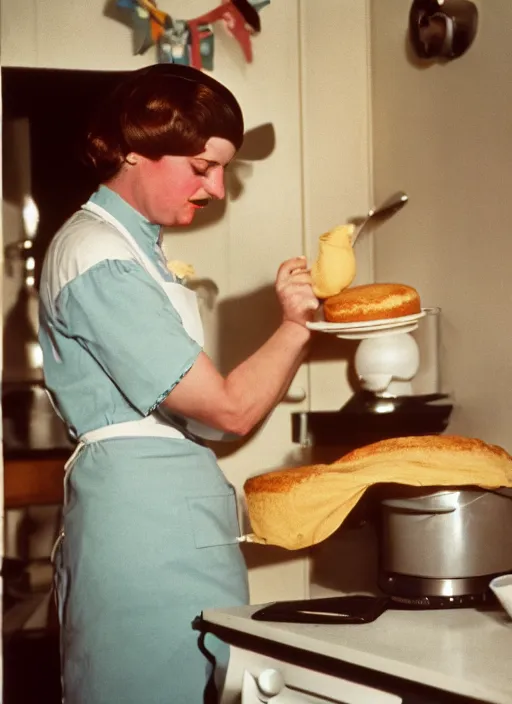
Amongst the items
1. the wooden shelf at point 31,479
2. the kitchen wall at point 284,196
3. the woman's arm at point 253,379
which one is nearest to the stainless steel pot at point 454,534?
the woman's arm at point 253,379

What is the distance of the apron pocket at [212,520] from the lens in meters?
1.34

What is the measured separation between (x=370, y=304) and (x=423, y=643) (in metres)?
0.56

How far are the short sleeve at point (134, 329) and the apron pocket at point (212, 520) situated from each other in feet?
0.54

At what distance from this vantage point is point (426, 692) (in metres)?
0.96

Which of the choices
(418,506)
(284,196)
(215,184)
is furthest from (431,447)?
(284,196)

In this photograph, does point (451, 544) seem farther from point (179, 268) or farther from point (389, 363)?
point (179, 268)

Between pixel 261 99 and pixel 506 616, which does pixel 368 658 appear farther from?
pixel 261 99

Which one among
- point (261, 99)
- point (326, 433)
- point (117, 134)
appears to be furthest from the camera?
point (261, 99)

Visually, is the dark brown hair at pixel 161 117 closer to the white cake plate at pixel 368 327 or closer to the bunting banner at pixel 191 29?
the white cake plate at pixel 368 327

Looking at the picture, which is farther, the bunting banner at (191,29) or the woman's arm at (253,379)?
the bunting banner at (191,29)

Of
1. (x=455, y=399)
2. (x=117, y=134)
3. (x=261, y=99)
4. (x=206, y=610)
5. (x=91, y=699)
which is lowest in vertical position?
(x=91, y=699)

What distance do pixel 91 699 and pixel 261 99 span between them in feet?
3.90

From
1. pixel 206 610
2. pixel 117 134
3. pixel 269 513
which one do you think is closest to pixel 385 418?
pixel 269 513

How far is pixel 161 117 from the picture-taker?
139cm
